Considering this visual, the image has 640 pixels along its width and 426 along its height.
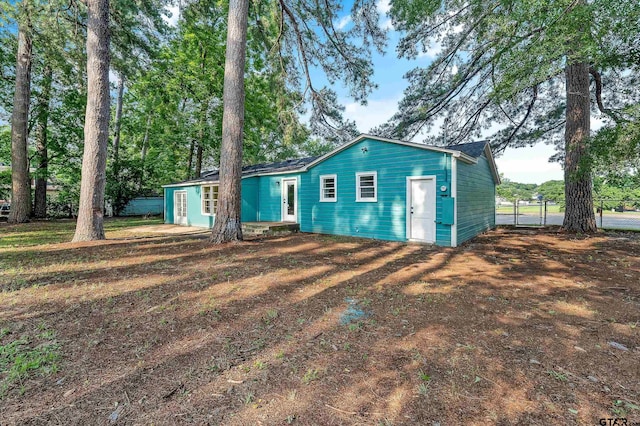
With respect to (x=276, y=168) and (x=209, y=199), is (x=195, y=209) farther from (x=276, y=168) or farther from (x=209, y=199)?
(x=276, y=168)

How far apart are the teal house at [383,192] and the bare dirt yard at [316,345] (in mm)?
3206

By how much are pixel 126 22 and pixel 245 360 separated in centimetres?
1356

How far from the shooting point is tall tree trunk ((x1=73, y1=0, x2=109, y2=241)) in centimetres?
759

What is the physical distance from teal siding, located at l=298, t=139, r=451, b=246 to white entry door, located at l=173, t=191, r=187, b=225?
723 cm

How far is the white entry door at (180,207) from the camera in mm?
14867

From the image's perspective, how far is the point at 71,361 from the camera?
235cm

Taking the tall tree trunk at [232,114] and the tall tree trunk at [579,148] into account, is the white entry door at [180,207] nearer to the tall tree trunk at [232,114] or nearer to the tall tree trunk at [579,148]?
the tall tree trunk at [232,114]

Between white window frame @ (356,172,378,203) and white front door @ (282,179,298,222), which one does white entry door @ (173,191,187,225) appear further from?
white window frame @ (356,172,378,203)

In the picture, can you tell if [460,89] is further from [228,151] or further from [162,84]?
[162,84]

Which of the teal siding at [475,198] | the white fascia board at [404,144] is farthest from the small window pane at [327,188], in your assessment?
the teal siding at [475,198]

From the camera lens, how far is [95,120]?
25.0ft

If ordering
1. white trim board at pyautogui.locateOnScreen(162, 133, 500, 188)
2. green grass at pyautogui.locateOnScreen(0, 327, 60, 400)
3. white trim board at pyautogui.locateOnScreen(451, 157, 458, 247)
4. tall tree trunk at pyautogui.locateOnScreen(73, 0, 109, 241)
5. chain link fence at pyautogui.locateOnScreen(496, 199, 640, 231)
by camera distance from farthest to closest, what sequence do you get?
chain link fence at pyautogui.locateOnScreen(496, 199, 640, 231), white trim board at pyautogui.locateOnScreen(162, 133, 500, 188), white trim board at pyautogui.locateOnScreen(451, 157, 458, 247), tall tree trunk at pyautogui.locateOnScreen(73, 0, 109, 241), green grass at pyautogui.locateOnScreen(0, 327, 60, 400)

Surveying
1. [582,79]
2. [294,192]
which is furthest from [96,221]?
[582,79]

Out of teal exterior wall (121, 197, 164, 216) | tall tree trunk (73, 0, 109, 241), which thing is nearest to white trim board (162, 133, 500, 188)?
tall tree trunk (73, 0, 109, 241)
